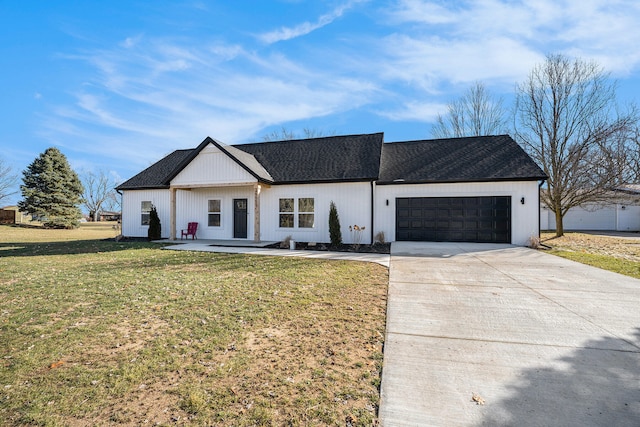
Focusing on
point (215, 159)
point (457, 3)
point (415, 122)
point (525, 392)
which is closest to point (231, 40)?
point (215, 159)

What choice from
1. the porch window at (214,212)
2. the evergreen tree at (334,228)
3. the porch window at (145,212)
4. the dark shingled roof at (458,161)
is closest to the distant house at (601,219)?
the dark shingled roof at (458,161)

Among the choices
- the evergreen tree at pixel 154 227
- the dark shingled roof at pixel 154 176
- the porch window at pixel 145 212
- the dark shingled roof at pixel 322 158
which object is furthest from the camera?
the porch window at pixel 145 212

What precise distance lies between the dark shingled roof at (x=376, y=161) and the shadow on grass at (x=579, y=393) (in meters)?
9.93

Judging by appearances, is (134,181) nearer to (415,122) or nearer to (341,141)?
(341,141)

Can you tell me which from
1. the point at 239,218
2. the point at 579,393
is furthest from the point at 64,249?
the point at 579,393

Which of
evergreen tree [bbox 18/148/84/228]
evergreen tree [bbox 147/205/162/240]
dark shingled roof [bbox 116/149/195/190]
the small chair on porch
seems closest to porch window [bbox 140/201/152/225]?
dark shingled roof [bbox 116/149/195/190]

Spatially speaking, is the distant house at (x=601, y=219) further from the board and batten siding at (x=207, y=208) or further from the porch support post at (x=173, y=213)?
the porch support post at (x=173, y=213)

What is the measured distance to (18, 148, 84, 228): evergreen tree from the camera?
88.3 ft

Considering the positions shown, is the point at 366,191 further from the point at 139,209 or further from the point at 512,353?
the point at 139,209

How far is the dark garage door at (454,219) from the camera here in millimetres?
12172

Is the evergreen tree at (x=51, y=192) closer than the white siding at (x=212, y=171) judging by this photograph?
No

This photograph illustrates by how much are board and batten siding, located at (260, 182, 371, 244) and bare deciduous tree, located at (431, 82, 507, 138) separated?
18.0 m

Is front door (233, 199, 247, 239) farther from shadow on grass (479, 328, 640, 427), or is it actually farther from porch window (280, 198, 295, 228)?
shadow on grass (479, 328, 640, 427)

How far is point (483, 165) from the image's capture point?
12.9 m
